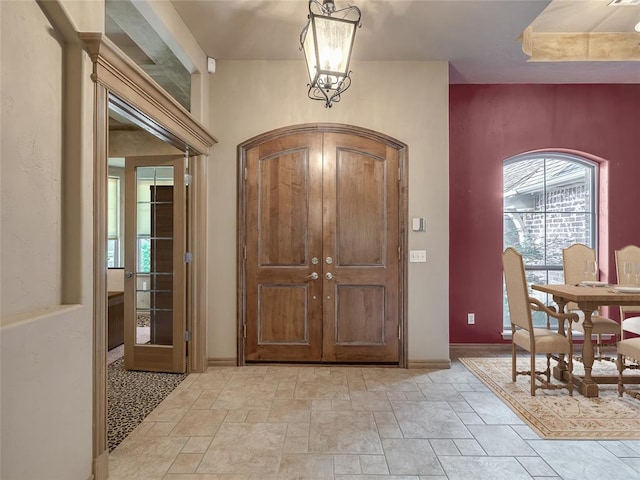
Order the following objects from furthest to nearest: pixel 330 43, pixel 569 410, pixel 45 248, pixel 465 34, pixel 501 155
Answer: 1. pixel 501 155
2. pixel 465 34
3. pixel 569 410
4. pixel 330 43
5. pixel 45 248

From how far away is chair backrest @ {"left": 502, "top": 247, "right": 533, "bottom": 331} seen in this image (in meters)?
3.23

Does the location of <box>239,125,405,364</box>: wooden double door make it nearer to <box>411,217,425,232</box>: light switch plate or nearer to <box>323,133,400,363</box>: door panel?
<box>323,133,400,363</box>: door panel

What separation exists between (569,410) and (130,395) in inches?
139

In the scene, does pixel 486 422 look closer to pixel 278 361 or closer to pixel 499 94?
pixel 278 361

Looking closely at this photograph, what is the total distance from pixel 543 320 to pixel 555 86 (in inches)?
114

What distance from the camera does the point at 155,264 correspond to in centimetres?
395

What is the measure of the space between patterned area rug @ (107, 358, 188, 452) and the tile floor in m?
0.10

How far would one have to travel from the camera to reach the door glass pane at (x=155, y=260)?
12.8 feet

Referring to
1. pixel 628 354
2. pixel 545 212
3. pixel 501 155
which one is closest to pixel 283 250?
pixel 501 155

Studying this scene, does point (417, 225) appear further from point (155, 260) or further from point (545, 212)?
point (155, 260)

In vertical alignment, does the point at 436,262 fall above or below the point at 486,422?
above

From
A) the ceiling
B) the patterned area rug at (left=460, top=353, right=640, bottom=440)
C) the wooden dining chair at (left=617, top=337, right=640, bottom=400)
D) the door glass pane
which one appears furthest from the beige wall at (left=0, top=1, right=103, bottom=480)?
the wooden dining chair at (left=617, top=337, right=640, bottom=400)

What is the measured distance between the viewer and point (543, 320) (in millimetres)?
4910

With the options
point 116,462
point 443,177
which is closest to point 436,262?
point 443,177
